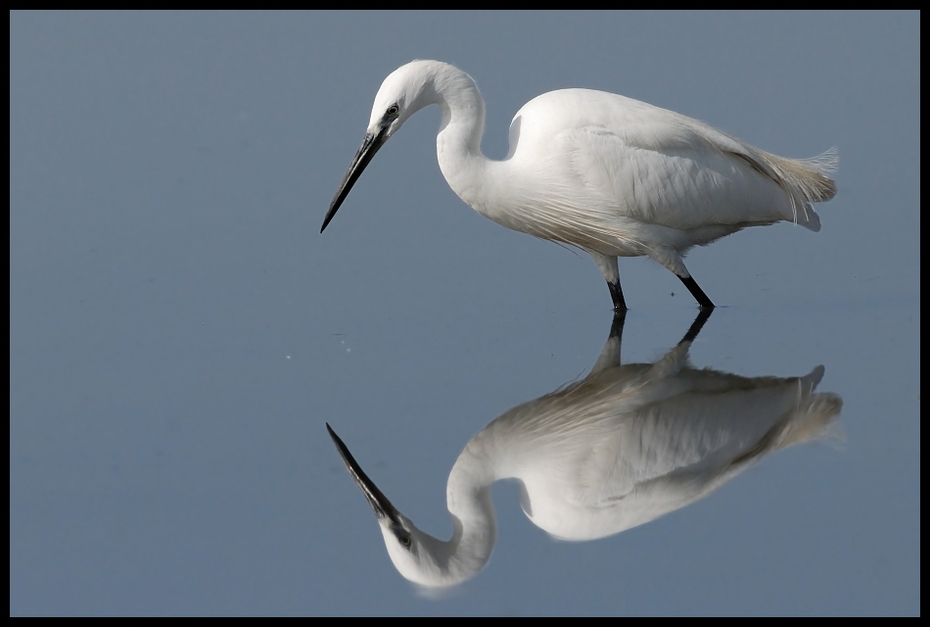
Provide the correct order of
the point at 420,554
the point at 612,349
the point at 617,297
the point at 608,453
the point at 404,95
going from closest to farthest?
1. the point at 420,554
2. the point at 608,453
3. the point at 404,95
4. the point at 612,349
5. the point at 617,297

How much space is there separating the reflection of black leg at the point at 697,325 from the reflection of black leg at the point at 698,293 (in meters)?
0.03

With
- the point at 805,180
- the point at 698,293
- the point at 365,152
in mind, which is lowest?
the point at 698,293

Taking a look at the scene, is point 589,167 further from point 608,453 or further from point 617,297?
point 608,453

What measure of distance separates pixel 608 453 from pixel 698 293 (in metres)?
2.86

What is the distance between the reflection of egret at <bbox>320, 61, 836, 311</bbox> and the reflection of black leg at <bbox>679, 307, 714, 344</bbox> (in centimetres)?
22

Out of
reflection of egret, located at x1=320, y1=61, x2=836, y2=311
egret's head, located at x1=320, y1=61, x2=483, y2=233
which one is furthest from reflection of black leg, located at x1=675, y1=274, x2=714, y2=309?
egret's head, located at x1=320, y1=61, x2=483, y2=233

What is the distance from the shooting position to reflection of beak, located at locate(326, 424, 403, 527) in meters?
4.14

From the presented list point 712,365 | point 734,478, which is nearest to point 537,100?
point 712,365

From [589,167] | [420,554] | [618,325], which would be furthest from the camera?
[618,325]

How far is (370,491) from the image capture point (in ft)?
14.3

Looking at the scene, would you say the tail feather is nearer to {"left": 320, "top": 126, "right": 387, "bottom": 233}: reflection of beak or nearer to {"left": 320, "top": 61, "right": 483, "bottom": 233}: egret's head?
{"left": 320, "top": 61, "right": 483, "bottom": 233}: egret's head

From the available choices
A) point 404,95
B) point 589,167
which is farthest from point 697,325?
point 404,95

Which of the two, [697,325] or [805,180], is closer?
[697,325]

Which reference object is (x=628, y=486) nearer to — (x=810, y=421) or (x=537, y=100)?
(x=810, y=421)
